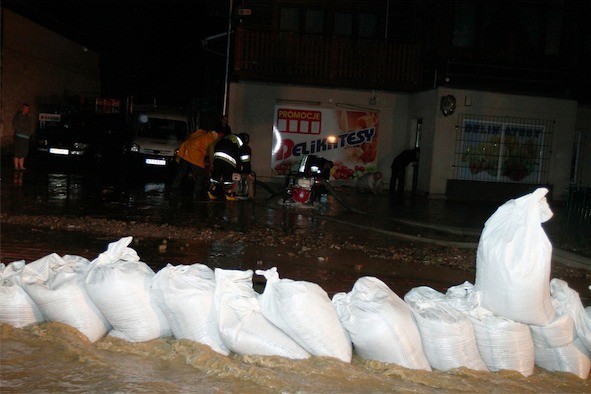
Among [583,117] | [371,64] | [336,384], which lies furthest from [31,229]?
[583,117]

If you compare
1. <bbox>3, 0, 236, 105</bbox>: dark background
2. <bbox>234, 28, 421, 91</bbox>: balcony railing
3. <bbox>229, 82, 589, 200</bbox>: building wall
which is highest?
<bbox>3, 0, 236, 105</bbox>: dark background

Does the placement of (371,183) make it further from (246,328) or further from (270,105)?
(246,328)

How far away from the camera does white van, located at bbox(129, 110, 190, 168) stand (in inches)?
733

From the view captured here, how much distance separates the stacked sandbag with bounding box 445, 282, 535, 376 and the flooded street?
0.30 ft

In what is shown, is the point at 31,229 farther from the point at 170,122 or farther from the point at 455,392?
the point at 170,122

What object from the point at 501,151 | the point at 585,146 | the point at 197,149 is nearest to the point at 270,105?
the point at 197,149

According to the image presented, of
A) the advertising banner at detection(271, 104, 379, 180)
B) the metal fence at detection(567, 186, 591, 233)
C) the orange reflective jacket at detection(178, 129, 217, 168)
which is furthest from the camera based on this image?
the advertising banner at detection(271, 104, 379, 180)

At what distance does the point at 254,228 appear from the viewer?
34.2ft

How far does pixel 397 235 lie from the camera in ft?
34.8

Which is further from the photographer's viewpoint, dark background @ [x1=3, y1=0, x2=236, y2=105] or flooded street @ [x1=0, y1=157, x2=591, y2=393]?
dark background @ [x1=3, y1=0, x2=236, y2=105]

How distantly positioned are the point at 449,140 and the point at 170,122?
816cm

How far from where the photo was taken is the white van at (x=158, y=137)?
1861cm

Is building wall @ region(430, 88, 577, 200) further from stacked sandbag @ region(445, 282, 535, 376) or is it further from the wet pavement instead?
stacked sandbag @ region(445, 282, 535, 376)

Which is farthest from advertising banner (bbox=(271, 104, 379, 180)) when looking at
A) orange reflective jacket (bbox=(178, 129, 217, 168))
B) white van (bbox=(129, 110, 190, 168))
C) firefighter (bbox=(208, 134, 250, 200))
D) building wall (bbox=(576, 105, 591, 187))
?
building wall (bbox=(576, 105, 591, 187))
